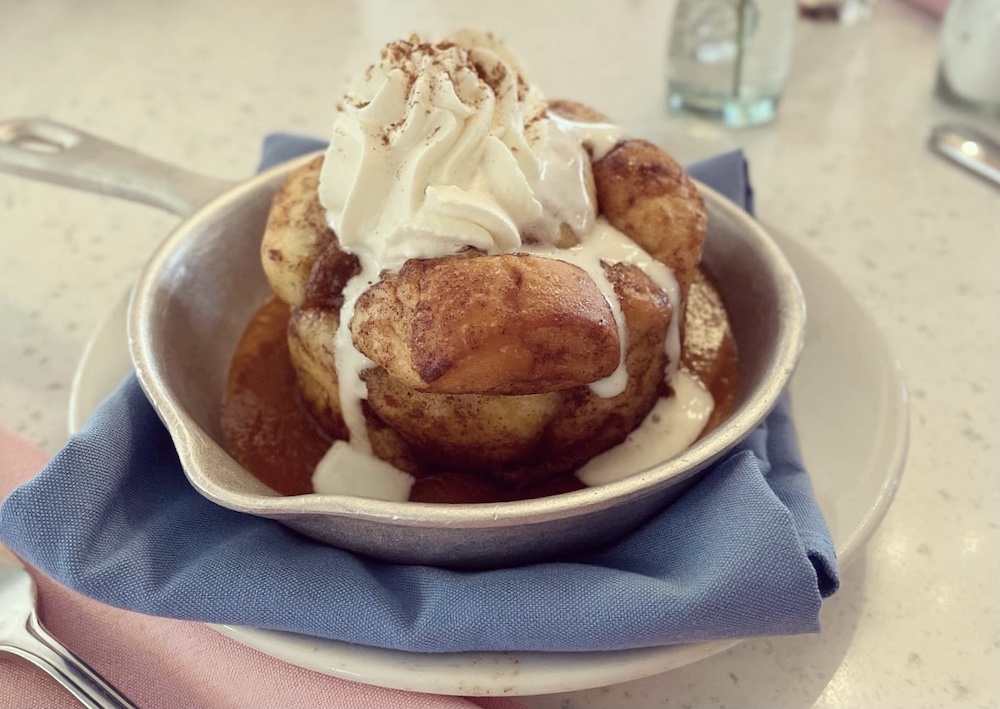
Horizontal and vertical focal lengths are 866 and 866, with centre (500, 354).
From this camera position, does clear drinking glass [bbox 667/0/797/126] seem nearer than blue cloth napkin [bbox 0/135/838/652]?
No

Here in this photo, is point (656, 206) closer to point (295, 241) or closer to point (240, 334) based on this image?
point (295, 241)

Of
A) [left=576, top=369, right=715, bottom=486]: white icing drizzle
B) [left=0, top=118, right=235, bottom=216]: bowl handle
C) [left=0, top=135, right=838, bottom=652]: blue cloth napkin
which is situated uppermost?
[left=0, top=118, right=235, bottom=216]: bowl handle

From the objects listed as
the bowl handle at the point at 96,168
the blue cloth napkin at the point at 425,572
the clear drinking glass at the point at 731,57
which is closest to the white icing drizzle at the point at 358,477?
the blue cloth napkin at the point at 425,572

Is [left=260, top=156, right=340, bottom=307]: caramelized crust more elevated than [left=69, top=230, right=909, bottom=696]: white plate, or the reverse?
[left=260, top=156, right=340, bottom=307]: caramelized crust

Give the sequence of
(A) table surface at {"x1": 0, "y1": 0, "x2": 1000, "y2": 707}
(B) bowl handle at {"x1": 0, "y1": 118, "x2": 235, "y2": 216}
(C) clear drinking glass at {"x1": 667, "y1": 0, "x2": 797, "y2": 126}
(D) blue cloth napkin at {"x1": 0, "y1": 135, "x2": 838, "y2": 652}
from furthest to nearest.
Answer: (C) clear drinking glass at {"x1": 667, "y1": 0, "x2": 797, "y2": 126} < (B) bowl handle at {"x1": 0, "y1": 118, "x2": 235, "y2": 216} < (A) table surface at {"x1": 0, "y1": 0, "x2": 1000, "y2": 707} < (D) blue cloth napkin at {"x1": 0, "y1": 135, "x2": 838, "y2": 652}

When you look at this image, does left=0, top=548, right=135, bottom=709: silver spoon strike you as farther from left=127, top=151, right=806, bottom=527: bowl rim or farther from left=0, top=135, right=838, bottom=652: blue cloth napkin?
left=127, top=151, right=806, bottom=527: bowl rim

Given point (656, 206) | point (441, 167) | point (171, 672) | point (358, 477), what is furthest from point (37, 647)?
point (656, 206)

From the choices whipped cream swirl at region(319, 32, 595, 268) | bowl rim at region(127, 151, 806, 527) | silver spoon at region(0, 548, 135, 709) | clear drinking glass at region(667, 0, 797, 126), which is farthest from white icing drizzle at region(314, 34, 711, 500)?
clear drinking glass at region(667, 0, 797, 126)
